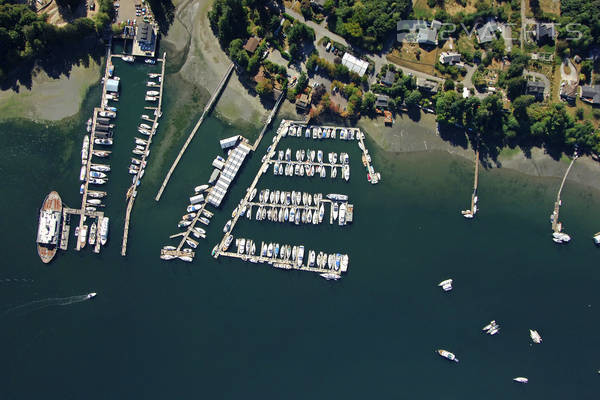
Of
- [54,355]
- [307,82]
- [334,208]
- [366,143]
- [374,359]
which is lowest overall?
[54,355]

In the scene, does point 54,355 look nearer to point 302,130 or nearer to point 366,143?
point 302,130

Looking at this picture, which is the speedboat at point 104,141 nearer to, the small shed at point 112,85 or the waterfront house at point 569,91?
the small shed at point 112,85

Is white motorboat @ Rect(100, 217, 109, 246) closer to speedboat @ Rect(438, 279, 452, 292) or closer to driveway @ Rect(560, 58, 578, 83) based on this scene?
speedboat @ Rect(438, 279, 452, 292)

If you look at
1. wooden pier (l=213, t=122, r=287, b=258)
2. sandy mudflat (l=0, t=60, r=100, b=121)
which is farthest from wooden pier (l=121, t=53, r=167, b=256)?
wooden pier (l=213, t=122, r=287, b=258)

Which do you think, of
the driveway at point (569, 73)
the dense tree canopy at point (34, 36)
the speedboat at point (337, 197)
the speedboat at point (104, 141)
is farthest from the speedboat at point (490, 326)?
the dense tree canopy at point (34, 36)

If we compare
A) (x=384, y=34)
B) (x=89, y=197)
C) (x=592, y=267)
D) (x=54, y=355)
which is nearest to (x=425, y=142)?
(x=384, y=34)

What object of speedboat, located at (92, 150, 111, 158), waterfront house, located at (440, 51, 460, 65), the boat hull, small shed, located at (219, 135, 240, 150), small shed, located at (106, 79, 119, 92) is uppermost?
waterfront house, located at (440, 51, 460, 65)
